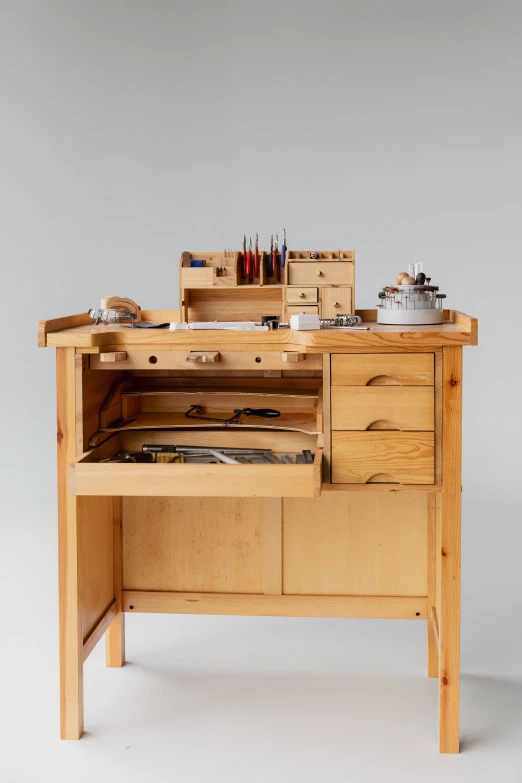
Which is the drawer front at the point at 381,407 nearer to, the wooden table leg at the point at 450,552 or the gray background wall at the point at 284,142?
the wooden table leg at the point at 450,552

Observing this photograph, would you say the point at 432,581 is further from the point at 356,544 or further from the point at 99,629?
the point at 99,629

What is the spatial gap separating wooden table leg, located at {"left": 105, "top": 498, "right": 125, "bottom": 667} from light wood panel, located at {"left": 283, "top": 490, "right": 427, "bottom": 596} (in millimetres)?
541

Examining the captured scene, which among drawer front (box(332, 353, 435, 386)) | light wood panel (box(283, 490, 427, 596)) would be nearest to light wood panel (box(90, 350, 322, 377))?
drawer front (box(332, 353, 435, 386))

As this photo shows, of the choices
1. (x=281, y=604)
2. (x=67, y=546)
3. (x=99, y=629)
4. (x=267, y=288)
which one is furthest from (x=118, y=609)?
(x=267, y=288)

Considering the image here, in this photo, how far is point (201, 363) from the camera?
278 cm

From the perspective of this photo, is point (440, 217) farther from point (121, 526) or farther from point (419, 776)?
point (419, 776)

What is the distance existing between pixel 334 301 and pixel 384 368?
57 centimetres

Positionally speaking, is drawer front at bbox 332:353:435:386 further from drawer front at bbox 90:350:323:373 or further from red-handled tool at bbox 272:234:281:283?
red-handled tool at bbox 272:234:281:283

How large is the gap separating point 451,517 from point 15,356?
3.68 m

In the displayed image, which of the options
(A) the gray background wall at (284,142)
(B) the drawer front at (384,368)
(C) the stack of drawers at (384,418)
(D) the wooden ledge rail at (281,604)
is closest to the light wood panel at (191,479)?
(C) the stack of drawers at (384,418)

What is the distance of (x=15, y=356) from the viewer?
19.0 feet

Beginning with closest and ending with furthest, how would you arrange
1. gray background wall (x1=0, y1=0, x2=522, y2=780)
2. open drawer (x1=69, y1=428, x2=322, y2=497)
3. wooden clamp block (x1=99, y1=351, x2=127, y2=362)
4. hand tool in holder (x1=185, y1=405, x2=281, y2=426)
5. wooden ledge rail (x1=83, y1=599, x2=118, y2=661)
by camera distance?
open drawer (x1=69, y1=428, x2=322, y2=497) < wooden clamp block (x1=99, y1=351, x2=127, y2=362) < wooden ledge rail (x1=83, y1=599, x2=118, y2=661) < hand tool in holder (x1=185, y1=405, x2=281, y2=426) < gray background wall (x1=0, y1=0, x2=522, y2=780)

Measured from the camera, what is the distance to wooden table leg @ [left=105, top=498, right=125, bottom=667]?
131 inches

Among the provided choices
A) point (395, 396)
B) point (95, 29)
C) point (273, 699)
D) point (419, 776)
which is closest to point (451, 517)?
point (395, 396)
